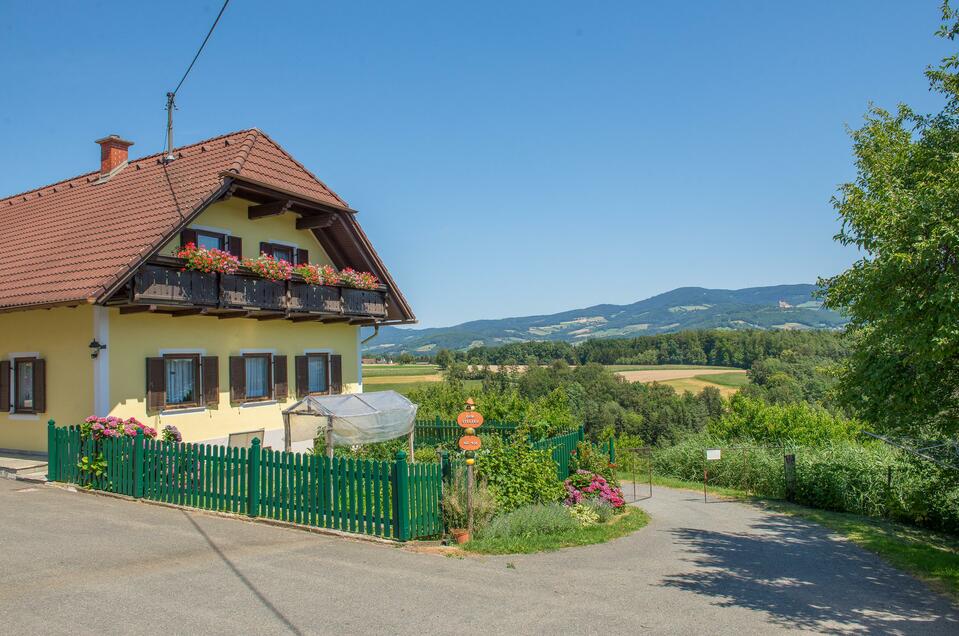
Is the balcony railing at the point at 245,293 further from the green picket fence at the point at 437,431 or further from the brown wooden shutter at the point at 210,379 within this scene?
the green picket fence at the point at 437,431

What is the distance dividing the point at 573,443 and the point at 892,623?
A: 352 inches

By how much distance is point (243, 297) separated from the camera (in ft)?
55.2

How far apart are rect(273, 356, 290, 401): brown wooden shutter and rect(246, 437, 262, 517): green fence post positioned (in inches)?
317

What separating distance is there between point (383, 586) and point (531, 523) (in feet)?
12.3

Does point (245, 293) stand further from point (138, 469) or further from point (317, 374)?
point (138, 469)

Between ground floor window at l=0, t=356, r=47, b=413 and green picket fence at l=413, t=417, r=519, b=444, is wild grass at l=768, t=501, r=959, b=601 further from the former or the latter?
ground floor window at l=0, t=356, r=47, b=413

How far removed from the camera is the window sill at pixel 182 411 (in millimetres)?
16203

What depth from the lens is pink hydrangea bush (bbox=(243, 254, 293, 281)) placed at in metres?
17.0

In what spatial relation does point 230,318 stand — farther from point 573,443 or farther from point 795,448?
point 795,448

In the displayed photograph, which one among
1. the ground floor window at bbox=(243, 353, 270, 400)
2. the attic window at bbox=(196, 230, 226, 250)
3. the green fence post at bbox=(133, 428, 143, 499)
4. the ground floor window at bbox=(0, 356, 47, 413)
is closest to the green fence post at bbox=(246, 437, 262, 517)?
the green fence post at bbox=(133, 428, 143, 499)

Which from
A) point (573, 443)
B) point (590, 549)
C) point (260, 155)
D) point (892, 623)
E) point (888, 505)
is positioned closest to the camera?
point (892, 623)

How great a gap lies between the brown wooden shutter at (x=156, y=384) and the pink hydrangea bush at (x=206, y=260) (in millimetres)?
2443

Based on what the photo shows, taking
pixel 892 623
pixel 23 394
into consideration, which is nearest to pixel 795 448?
pixel 892 623

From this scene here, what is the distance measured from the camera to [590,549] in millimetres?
10938
